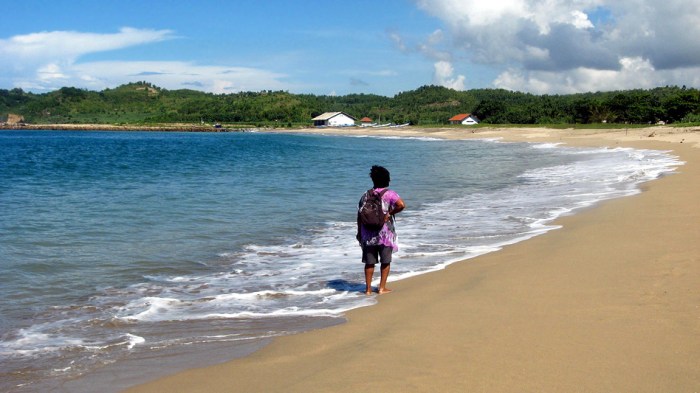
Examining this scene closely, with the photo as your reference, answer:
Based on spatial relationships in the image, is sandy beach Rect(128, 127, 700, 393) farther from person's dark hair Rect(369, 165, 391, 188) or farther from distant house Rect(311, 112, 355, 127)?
distant house Rect(311, 112, 355, 127)

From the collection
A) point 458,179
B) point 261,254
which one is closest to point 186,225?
point 261,254

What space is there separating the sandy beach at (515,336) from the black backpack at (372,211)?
0.86 metres

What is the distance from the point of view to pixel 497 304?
604cm

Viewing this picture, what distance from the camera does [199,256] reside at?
10.2 meters

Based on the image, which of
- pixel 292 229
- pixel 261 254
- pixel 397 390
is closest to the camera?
pixel 397 390

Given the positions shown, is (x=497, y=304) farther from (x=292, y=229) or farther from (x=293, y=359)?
(x=292, y=229)

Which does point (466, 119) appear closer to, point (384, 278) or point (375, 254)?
point (375, 254)

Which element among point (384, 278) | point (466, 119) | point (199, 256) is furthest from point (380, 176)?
point (466, 119)

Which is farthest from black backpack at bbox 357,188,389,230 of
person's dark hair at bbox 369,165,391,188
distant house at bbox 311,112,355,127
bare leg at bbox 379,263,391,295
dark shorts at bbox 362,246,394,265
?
distant house at bbox 311,112,355,127

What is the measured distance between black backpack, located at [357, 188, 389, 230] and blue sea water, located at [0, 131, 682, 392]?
88 centimetres

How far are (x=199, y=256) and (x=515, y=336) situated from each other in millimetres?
6531

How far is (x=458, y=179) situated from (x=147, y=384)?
832 inches

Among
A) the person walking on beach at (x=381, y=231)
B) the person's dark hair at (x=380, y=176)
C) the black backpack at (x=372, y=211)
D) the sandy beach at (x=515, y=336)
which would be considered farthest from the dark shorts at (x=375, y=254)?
the person's dark hair at (x=380, y=176)

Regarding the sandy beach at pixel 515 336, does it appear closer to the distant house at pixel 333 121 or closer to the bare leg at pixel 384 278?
the bare leg at pixel 384 278
